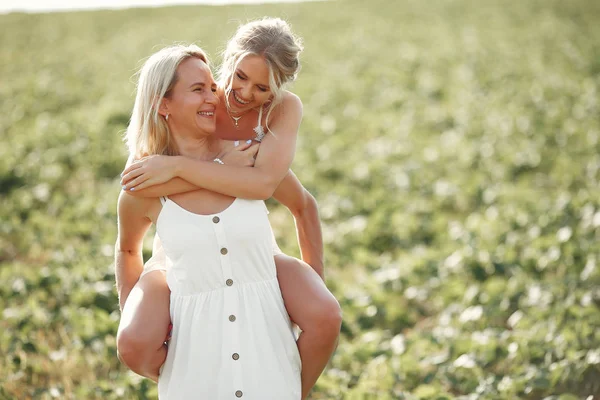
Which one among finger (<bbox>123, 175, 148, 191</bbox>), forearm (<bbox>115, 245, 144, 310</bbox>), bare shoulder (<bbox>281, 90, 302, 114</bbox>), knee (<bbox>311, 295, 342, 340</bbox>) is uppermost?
bare shoulder (<bbox>281, 90, 302, 114</bbox>)

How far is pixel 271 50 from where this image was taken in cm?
290

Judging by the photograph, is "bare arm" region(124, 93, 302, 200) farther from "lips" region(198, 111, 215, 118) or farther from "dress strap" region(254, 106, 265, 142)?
"lips" region(198, 111, 215, 118)

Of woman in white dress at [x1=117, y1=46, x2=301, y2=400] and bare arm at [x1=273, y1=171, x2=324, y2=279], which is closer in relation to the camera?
woman in white dress at [x1=117, y1=46, x2=301, y2=400]

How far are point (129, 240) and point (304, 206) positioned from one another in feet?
2.45

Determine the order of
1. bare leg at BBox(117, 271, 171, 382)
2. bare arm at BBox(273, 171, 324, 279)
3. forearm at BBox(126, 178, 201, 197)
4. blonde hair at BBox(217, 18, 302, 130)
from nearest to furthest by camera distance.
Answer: bare leg at BBox(117, 271, 171, 382) < forearm at BBox(126, 178, 201, 197) < blonde hair at BBox(217, 18, 302, 130) < bare arm at BBox(273, 171, 324, 279)

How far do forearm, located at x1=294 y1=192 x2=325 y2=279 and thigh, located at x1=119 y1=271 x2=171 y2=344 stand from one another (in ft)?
A: 2.15

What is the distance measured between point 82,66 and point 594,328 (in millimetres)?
15454

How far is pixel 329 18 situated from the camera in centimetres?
2622

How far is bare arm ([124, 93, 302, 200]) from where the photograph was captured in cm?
275

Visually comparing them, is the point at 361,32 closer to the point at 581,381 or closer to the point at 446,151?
the point at 446,151

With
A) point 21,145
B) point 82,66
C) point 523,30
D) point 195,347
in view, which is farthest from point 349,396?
point 523,30

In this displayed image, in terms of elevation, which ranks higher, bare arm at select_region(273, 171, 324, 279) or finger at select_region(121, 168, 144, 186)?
finger at select_region(121, 168, 144, 186)

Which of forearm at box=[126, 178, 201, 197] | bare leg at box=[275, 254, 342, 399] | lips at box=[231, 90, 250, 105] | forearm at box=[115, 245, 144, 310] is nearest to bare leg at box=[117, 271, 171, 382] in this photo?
forearm at box=[115, 245, 144, 310]

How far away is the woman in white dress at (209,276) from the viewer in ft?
8.80
